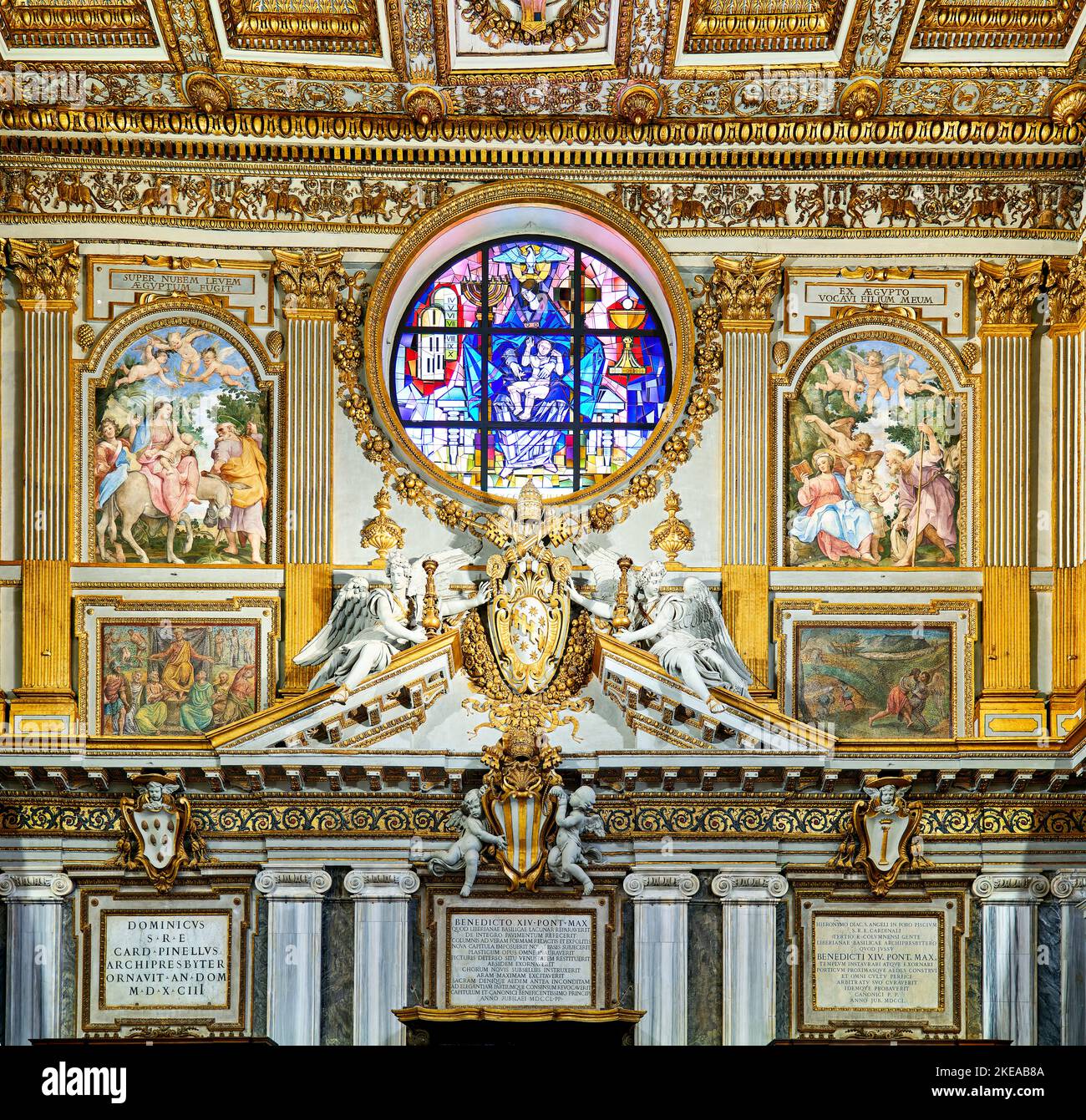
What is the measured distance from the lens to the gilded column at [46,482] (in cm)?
2341

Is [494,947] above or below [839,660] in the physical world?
below

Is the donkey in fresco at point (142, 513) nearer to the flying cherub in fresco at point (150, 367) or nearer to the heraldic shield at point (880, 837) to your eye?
the flying cherub in fresco at point (150, 367)

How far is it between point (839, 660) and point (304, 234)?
267 inches

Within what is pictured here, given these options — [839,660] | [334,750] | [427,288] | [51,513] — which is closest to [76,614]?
[51,513]

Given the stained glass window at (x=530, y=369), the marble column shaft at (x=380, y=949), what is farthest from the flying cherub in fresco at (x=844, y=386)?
the marble column shaft at (x=380, y=949)

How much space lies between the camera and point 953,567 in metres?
23.9

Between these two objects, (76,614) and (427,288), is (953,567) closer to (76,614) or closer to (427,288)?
(427,288)

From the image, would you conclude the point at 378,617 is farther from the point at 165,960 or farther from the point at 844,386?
the point at 844,386

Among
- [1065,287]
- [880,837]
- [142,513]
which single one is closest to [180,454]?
[142,513]

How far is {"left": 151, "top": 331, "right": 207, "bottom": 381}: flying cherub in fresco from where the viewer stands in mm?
24250

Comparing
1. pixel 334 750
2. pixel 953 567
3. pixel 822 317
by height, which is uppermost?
pixel 822 317

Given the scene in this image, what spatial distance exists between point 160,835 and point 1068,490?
9.38 meters

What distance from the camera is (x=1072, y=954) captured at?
22844 mm

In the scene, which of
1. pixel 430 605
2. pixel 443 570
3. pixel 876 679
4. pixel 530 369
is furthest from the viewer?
pixel 530 369
